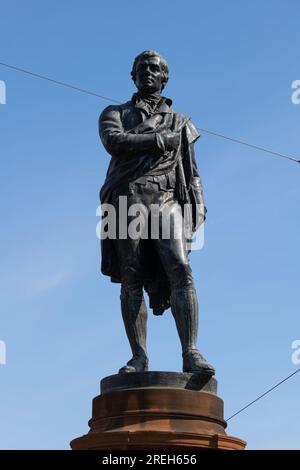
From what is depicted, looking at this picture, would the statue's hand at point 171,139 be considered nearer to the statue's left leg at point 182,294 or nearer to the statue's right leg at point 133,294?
the statue's right leg at point 133,294

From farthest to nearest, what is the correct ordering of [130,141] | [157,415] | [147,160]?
[147,160], [130,141], [157,415]

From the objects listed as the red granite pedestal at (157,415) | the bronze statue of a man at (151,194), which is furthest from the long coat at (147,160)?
the red granite pedestal at (157,415)

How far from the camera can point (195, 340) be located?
1105 centimetres

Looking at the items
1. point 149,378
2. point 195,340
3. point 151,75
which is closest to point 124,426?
point 149,378

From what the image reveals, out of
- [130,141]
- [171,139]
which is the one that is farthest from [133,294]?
[171,139]

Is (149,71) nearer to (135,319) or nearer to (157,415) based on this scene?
(135,319)

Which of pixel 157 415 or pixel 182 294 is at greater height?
pixel 182 294

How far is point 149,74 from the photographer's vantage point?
12.1m

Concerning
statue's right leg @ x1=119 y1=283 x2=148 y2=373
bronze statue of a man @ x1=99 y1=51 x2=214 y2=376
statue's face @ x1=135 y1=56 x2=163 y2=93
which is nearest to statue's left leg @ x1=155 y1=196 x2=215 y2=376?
bronze statue of a man @ x1=99 y1=51 x2=214 y2=376

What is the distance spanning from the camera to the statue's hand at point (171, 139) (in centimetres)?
1170

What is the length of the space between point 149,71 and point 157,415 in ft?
14.0
